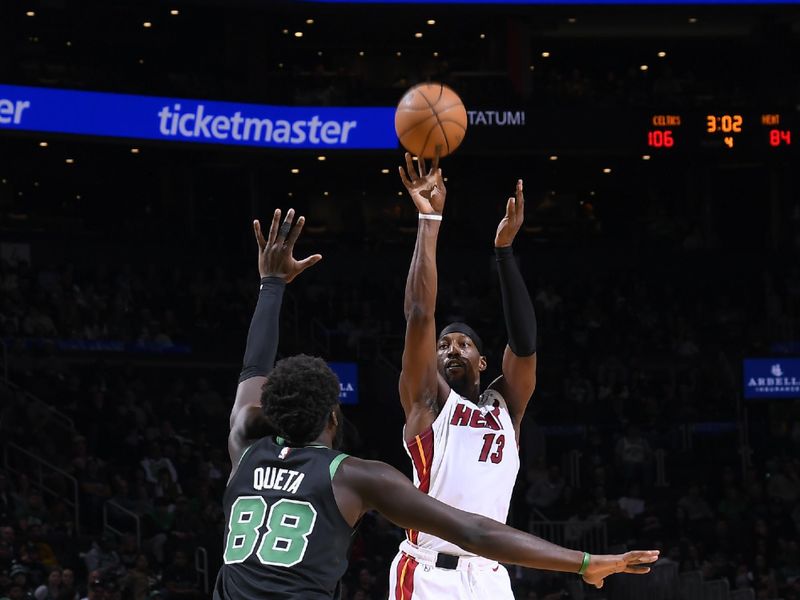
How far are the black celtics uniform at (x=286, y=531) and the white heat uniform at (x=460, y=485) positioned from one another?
6.95 ft

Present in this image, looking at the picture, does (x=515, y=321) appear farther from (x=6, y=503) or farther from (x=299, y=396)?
(x=6, y=503)

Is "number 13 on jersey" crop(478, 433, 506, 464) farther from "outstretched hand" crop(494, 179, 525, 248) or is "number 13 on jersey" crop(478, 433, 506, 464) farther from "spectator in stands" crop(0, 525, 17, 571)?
"spectator in stands" crop(0, 525, 17, 571)

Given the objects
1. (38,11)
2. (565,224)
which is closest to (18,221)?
(38,11)

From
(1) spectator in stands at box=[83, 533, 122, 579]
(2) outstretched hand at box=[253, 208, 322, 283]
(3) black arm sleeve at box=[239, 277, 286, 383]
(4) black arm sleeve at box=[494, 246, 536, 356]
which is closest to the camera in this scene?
(3) black arm sleeve at box=[239, 277, 286, 383]

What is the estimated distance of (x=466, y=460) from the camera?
668 cm

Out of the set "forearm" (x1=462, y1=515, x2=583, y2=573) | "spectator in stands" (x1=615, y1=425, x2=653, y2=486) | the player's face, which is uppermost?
the player's face

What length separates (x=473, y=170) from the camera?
2852 cm

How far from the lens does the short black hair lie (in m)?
4.48

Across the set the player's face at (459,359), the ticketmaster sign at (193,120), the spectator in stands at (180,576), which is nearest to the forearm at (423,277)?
the player's face at (459,359)

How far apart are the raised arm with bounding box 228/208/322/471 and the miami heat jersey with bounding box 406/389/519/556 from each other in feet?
4.94

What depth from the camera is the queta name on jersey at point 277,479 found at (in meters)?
4.48

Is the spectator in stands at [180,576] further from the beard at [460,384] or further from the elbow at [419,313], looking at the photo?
the elbow at [419,313]

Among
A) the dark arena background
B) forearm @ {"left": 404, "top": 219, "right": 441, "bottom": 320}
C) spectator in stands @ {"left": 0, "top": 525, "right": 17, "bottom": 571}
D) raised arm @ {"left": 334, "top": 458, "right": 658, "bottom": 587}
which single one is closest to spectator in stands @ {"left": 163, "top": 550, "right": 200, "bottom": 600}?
the dark arena background

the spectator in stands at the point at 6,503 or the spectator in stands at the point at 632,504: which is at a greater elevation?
the spectator in stands at the point at 6,503
